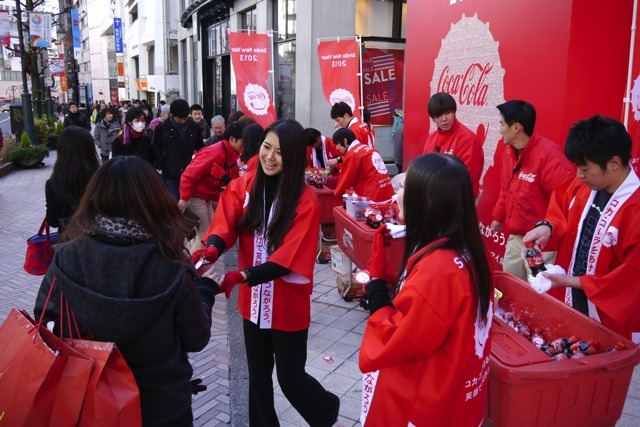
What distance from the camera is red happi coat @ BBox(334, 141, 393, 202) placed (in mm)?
5863

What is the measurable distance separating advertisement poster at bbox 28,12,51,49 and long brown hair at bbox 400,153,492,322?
20.4 m

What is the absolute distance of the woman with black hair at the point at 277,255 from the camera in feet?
9.16

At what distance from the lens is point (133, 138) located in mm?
7098

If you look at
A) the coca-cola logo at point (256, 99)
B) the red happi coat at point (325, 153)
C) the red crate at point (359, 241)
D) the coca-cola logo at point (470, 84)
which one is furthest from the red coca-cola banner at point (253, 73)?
the red crate at point (359, 241)

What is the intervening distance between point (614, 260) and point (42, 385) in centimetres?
272

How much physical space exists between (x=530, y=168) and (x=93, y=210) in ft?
10.9

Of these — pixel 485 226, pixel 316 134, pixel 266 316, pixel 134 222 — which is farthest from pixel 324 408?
pixel 316 134

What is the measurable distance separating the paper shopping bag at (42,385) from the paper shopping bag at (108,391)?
3cm

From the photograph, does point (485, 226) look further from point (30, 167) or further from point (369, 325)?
point (30, 167)

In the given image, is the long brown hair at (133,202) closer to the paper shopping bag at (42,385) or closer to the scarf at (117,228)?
the scarf at (117,228)

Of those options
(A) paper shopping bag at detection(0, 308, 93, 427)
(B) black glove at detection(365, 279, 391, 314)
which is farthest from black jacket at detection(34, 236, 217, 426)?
(B) black glove at detection(365, 279, 391, 314)

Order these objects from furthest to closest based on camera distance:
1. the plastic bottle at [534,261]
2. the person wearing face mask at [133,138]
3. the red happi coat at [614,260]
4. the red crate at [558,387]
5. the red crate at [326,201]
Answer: the person wearing face mask at [133,138], the red crate at [326,201], the plastic bottle at [534,261], the red happi coat at [614,260], the red crate at [558,387]

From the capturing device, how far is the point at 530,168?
13.5 ft

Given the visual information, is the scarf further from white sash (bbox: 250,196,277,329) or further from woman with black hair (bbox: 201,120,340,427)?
white sash (bbox: 250,196,277,329)
